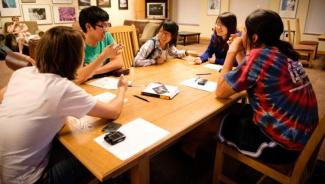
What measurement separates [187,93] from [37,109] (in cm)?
89

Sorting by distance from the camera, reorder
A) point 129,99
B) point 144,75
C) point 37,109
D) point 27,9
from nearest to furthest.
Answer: point 37,109, point 129,99, point 144,75, point 27,9

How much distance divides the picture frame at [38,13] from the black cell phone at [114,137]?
6.24 meters

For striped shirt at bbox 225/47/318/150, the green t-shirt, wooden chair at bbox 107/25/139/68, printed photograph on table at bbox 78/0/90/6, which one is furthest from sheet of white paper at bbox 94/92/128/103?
printed photograph on table at bbox 78/0/90/6

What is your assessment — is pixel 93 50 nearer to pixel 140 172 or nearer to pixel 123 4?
pixel 140 172

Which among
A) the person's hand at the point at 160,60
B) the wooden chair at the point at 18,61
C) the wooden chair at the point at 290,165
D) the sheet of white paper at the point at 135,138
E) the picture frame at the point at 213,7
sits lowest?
the wooden chair at the point at 290,165

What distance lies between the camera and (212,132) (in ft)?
5.64

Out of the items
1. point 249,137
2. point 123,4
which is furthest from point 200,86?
point 123,4

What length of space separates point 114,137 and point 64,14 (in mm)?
6575

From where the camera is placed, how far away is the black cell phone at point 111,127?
1.06 m

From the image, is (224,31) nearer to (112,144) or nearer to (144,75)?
(144,75)

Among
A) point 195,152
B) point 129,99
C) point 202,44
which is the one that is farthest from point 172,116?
point 202,44

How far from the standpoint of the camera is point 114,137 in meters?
0.98

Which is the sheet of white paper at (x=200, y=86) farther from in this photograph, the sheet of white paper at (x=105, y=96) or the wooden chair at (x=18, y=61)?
the wooden chair at (x=18, y=61)

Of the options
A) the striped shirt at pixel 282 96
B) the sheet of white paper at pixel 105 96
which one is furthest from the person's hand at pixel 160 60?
the striped shirt at pixel 282 96
